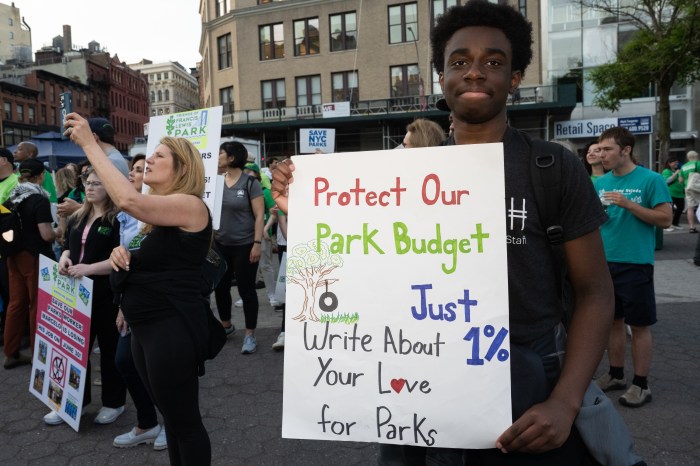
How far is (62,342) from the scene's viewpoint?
13.2ft

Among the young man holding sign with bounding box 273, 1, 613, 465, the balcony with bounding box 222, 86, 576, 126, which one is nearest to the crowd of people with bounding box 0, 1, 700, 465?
the young man holding sign with bounding box 273, 1, 613, 465

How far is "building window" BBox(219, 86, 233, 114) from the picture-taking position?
33812mm

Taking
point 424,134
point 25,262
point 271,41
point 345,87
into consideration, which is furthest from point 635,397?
Answer: point 271,41

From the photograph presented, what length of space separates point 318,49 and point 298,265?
32073 millimetres

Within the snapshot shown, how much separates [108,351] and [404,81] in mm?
28177

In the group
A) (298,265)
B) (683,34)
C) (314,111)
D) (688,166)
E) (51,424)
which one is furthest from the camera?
(314,111)

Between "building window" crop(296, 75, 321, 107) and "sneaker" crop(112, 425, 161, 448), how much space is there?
2936cm

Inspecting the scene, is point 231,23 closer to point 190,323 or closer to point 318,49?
point 318,49

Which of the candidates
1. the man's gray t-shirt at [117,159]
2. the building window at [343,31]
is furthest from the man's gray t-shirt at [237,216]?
the building window at [343,31]

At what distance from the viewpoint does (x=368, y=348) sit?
61.1 inches

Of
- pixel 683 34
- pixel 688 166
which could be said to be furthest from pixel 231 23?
pixel 688 166

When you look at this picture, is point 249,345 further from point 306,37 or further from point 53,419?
point 306,37

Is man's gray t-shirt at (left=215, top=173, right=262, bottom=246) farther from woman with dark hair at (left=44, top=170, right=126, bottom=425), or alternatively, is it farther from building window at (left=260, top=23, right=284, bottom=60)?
building window at (left=260, top=23, right=284, bottom=60)

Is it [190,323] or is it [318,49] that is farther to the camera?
[318,49]
